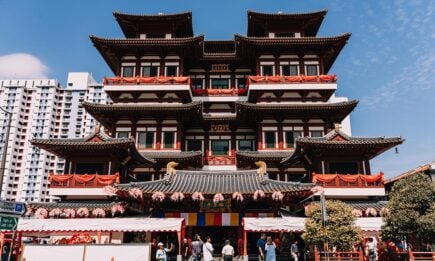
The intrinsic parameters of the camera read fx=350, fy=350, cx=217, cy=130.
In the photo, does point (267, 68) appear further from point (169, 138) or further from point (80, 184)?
point (80, 184)

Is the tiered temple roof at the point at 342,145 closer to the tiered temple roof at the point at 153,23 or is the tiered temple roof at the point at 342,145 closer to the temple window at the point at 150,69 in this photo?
the temple window at the point at 150,69

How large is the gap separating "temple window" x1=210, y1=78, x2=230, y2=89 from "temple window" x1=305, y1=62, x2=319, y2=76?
8.61 metres

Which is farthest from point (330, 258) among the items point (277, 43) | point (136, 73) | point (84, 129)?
point (84, 129)

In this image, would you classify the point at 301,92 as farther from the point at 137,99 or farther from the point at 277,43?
the point at 137,99

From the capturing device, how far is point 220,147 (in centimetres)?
3566

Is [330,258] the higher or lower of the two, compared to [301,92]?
lower

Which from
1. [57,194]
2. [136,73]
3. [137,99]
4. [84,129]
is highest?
[84,129]

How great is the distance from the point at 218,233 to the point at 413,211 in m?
12.3

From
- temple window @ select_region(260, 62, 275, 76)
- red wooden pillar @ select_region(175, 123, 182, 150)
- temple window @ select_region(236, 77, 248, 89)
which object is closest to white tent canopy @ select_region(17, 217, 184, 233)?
red wooden pillar @ select_region(175, 123, 182, 150)

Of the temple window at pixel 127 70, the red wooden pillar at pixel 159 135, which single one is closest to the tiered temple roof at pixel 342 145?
the red wooden pillar at pixel 159 135

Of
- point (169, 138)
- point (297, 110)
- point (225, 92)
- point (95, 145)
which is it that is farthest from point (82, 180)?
point (297, 110)

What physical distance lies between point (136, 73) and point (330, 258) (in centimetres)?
2722

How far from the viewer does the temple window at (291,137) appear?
33.9 metres

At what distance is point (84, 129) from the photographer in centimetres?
12112
